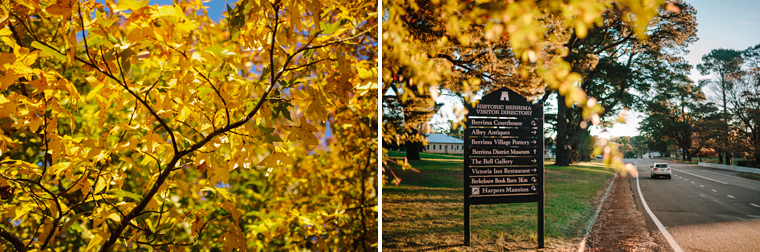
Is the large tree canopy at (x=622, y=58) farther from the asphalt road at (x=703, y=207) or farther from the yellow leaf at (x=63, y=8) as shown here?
the yellow leaf at (x=63, y=8)

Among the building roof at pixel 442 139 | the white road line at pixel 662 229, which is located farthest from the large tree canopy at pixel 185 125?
the white road line at pixel 662 229

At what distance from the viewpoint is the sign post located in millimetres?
2525

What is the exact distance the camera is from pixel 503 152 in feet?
8.44

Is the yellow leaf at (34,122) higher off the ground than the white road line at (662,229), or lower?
higher

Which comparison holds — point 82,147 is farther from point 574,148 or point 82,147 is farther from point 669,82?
point 669,82

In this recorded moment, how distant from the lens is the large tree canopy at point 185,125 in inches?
33.3

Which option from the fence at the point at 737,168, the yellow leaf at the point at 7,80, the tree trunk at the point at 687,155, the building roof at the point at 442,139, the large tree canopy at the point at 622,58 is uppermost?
the large tree canopy at the point at 622,58

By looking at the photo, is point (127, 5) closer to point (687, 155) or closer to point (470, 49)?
point (470, 49)

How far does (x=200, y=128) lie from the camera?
951 millimetres

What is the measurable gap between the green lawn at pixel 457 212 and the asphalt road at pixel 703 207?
30cm

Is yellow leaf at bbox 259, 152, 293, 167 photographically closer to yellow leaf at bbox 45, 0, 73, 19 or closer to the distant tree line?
yellow leaf at bbox 45, 0, 73, 19

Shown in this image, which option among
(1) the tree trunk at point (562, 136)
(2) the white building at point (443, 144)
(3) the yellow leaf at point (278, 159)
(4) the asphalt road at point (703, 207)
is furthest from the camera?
(2) the white building at point (443, 144)

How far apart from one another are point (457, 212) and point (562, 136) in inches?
43.7

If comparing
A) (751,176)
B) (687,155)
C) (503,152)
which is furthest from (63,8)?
(751,176)
